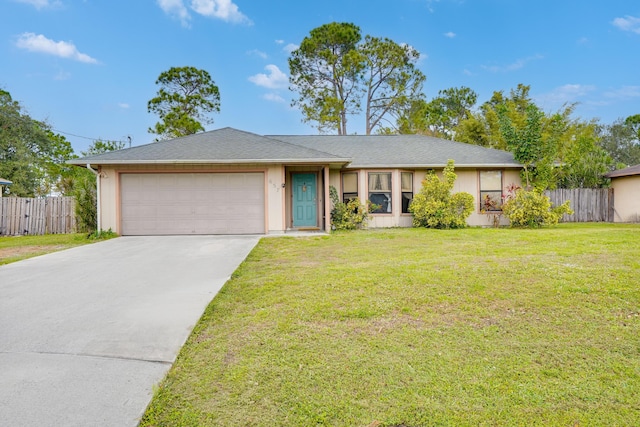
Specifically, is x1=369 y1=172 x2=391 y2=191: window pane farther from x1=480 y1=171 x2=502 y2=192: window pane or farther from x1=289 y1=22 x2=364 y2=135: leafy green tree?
x1=289 y1=22 x2=364 y2=135: leafy green tree

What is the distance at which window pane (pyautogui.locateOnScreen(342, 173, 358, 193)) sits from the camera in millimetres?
13016

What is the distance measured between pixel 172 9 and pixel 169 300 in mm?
17359

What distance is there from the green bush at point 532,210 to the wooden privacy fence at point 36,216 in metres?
16.2

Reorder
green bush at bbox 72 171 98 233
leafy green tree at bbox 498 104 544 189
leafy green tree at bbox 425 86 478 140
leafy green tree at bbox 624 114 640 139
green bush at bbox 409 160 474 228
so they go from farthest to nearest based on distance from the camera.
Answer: leafy green tree at bbox 624 114 640 139 < leafy green tree at bbox 425 86 478 140 < leafy green tree at bbox 498 104 544 189 < green bush at bbox 72 171 98 233 < green bush at bbox 409 160 474 228

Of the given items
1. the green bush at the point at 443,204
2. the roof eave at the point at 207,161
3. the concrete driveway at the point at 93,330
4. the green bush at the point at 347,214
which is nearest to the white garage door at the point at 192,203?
the roof eave at the point at 207,161

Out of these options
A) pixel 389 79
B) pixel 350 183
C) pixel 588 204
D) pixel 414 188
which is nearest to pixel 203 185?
pixel 350 183

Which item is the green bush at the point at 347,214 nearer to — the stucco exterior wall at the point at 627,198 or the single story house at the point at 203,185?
the single story house at the point at 203,185

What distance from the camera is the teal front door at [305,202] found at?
12.7 metres

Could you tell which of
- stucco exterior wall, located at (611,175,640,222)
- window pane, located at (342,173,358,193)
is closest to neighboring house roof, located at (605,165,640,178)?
stucco exterior wall, located at (611,175,640,222)

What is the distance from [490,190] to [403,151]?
353 cm

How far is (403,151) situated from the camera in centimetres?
1408

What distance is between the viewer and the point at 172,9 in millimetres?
16922

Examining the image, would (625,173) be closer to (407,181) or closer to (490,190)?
(490,190)

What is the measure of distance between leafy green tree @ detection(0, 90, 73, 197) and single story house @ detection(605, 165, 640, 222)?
101 ft
